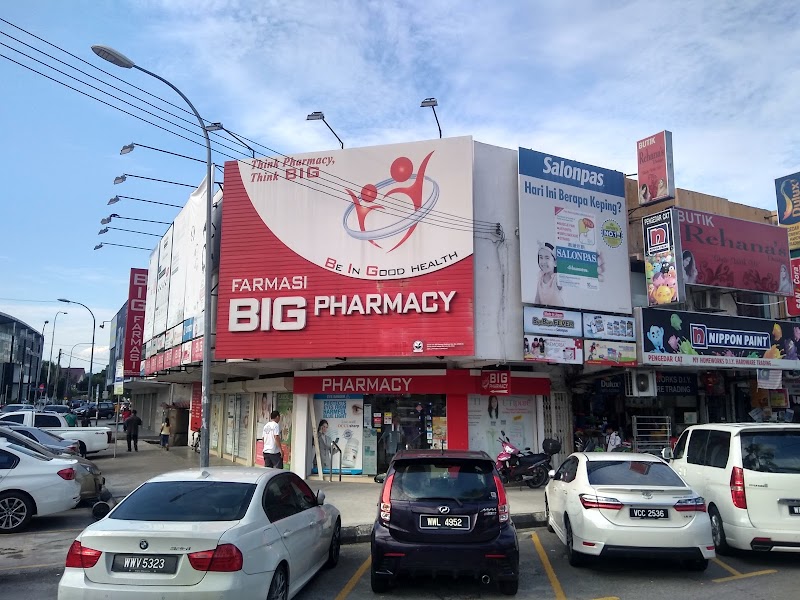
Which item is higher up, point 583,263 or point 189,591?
point 583,263

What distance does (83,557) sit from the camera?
5.06m

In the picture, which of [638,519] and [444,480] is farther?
[638,519]

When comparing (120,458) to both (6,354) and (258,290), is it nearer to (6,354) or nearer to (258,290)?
(258,290)

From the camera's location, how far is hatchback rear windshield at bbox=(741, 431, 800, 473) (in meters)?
7.95

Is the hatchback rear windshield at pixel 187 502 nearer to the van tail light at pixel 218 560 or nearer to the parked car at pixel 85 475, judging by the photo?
the van tail light at pixel 218 560

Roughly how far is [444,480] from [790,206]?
2140cm

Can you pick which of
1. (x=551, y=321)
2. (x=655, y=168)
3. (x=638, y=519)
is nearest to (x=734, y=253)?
(x=655, y=168)

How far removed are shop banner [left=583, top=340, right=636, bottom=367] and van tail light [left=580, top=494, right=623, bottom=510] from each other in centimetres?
899

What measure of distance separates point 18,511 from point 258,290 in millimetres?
7607

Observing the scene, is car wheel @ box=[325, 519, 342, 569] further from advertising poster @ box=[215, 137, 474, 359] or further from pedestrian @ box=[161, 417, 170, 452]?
pedestrian @ box=[161, 417, 170, 452]

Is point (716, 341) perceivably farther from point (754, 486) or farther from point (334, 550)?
point (334, 550)

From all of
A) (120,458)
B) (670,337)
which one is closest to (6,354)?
(120,458)

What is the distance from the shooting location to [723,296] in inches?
822

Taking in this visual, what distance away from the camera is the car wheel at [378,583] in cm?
649
